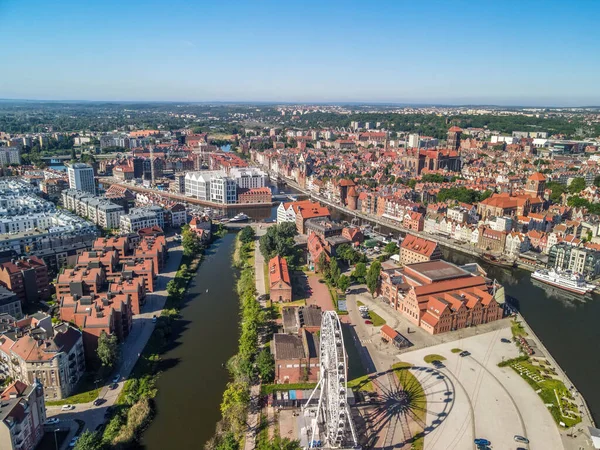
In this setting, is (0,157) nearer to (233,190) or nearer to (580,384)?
(233,190)

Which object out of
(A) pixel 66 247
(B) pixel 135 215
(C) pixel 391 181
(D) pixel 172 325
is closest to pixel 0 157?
(B) pixel 135 215

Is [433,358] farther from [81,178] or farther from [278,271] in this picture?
[81,178]

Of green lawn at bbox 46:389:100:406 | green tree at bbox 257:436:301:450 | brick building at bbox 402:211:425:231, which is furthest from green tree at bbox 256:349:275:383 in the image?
brick building at bbox 402:211:425:231

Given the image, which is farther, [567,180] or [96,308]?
[567,180]

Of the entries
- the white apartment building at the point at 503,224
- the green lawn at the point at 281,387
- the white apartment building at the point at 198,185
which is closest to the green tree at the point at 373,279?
the green lawn at the point at 281,387

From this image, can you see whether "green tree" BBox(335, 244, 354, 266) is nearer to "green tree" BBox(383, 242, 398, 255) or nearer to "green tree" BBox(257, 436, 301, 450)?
"green tree" BBox(383, 242, 398, 255)

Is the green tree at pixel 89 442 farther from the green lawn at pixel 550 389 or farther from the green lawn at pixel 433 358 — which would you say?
the green lawn at pixel 550 389

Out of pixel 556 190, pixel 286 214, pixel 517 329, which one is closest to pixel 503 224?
pixel 517 329
